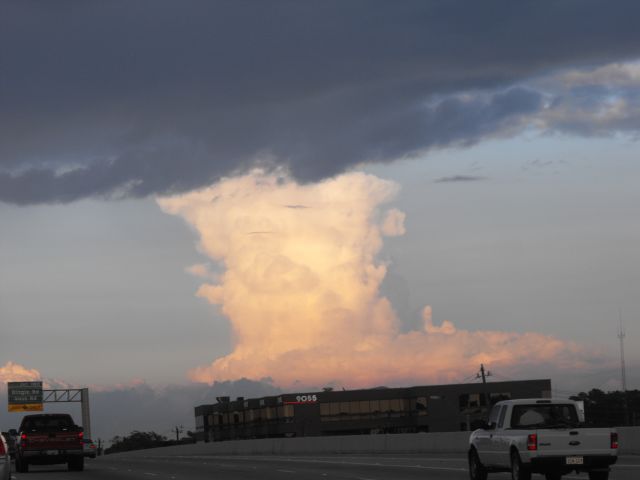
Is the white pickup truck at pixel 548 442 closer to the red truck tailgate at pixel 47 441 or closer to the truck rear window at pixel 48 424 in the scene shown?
the red truck tailgate at pixel 47 441

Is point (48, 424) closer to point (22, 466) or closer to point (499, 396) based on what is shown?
point (22, 466)

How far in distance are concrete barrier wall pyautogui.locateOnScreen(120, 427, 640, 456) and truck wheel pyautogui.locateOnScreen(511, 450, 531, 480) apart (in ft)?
55.1

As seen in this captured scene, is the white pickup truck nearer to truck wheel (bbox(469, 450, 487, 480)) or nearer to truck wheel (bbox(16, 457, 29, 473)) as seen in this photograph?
truck wheel (bbox(469, 450, 487, 480))

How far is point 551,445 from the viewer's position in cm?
2348

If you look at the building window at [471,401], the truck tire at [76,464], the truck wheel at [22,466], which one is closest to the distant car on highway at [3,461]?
the truck wheel at [22,466]

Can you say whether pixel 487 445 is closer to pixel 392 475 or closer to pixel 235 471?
pixel 392 475

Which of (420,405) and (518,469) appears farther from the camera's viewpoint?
(420,405)

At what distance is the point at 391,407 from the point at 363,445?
116740 mm

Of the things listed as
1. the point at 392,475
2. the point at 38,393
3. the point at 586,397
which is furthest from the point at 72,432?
the point at 586,397

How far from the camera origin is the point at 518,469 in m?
23.7

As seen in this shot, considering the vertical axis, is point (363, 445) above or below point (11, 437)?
below

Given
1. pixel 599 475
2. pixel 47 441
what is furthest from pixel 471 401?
pixel 599 475

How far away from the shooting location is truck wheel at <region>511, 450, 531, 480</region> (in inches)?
927

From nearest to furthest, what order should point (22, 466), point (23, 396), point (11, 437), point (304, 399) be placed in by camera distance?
point (22, 466), point (11, 437), point (23, 396), point (304, 399)
